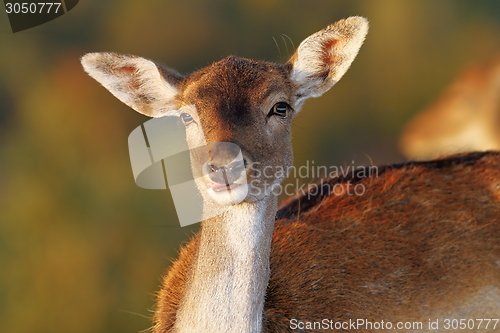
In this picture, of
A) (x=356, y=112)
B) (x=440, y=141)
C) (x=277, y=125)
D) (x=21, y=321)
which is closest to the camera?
(x=277, y=125)

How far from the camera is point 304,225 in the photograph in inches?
147

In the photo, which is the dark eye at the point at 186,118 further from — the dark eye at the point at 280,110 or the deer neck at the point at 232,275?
the deer neck at the point at 232,275

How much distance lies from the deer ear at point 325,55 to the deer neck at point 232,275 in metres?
0.88

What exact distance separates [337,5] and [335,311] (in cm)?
741

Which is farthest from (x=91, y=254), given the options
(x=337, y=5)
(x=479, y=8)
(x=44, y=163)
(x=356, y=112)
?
(x=479, y=8)

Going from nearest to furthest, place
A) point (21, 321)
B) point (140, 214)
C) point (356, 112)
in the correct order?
point (21, 321), point (140, 214), point (356, 112)

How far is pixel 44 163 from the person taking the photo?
7.90 m

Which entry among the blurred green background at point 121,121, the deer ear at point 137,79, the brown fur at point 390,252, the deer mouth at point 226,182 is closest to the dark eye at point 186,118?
the deer ear at point 137,79

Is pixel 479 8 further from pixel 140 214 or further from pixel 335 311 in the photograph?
pixel 335 311

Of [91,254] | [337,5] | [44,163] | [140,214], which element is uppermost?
[337,5]

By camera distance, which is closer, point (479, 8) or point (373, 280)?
point (373, 280)

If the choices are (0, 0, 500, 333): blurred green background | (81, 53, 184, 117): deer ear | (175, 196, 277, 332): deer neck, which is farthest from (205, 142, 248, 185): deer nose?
(0, 0, 500, 333): blurred green background

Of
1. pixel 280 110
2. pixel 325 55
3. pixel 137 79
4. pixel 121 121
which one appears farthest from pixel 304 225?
pixel 121 121

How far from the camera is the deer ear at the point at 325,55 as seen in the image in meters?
3.35
